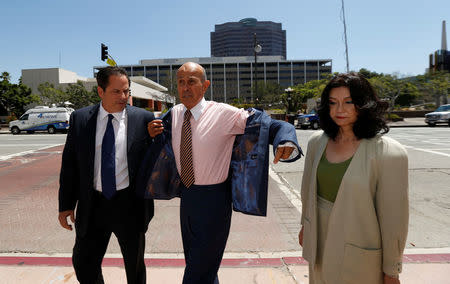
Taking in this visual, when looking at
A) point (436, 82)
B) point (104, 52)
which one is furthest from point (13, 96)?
point (436, 82)

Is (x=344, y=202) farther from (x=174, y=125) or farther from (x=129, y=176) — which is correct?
(x=129, y=176)

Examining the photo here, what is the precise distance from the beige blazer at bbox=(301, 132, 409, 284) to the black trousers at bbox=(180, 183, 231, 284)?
2.42 ft

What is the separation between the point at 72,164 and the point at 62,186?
0.18 metres

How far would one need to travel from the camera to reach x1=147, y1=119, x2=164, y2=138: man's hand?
2.36 metres

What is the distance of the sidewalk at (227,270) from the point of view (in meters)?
3.13

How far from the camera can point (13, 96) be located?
125 ft

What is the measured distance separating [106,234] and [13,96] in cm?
4351

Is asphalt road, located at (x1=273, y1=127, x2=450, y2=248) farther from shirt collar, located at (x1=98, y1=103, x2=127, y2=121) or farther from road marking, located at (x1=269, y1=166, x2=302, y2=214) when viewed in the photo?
shirt collar, located at (x1=98, y1=103, x2=127, y2=121)

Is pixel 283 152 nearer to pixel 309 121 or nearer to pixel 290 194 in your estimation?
pixel 290 194

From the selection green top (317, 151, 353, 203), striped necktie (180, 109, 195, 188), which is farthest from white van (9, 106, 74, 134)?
green top (317, 151, 353, 203)

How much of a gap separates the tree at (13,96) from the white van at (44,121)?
1294 cm

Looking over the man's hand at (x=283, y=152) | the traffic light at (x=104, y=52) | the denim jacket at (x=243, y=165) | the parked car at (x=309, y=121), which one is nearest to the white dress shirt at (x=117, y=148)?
the denim jacket at (x=243, y=165)

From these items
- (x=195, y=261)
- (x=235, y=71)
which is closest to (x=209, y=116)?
(x=195, y=261)

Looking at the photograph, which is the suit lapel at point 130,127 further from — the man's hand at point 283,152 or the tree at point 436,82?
the tree at point 436,82
